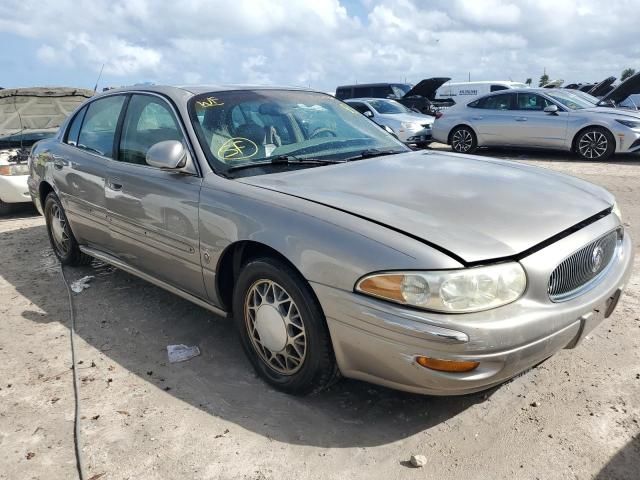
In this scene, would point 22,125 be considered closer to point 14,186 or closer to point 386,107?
point 14,186

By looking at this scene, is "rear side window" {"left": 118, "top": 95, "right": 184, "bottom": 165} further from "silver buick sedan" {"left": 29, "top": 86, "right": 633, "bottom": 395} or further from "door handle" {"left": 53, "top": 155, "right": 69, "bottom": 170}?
"door handle" {"left": 53, "top": 155, "right": 69, "bottom": 170}

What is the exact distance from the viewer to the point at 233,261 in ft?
9.99

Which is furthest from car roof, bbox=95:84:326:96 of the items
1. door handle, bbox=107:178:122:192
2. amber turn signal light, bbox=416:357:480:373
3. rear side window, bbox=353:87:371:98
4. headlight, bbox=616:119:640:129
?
rear side window, bbox=353:87:371:98

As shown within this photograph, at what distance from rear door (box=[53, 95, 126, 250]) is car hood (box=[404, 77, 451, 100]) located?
15578mm

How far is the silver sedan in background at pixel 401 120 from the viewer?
12.9 meters

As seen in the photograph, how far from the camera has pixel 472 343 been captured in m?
2.17

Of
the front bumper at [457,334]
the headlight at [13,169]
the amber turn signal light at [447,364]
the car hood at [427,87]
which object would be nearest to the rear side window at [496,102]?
the car hood at [427,87]

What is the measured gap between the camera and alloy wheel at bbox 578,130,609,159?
10.3 metres

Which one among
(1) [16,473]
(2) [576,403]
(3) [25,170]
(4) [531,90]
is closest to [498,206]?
(2) [576,403]

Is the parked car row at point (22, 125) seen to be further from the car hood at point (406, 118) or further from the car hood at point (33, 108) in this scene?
the car hood at point (406, 118)

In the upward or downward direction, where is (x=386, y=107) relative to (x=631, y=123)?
upward

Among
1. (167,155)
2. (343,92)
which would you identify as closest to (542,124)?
(167,155)

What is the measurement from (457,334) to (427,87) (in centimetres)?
1819

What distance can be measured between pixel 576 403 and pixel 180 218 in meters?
2.35
